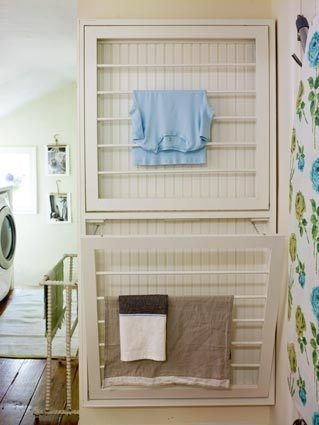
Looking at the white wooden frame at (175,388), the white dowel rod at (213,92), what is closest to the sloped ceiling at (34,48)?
the white dowel rod at (213,92)

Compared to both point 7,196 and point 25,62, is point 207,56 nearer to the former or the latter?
point 25,62

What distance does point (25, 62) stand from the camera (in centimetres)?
347

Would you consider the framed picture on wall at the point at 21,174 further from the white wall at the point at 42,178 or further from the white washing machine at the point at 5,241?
the white washing machine at the point at 5,241

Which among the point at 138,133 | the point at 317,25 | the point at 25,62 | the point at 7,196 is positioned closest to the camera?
the point at 317,25

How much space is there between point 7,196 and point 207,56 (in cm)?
314

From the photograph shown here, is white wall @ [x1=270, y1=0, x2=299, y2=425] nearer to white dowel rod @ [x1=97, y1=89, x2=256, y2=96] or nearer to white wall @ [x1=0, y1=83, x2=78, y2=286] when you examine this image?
white dowel rod @ [x1=97, y1=89, x2=256, y2=96]

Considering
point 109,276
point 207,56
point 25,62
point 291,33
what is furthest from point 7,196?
point 291,33

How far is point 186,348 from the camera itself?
1951 millimetres

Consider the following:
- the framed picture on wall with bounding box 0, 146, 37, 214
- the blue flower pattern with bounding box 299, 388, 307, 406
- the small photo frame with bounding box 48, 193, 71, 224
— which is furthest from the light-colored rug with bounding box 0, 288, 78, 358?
the blue flower pattern with bounding box 299, 388, 307, 406

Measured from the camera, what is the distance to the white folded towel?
74.4 inches

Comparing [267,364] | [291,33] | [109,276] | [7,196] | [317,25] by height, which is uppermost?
[291,33]

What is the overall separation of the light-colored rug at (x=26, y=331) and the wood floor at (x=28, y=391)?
0.45 feet

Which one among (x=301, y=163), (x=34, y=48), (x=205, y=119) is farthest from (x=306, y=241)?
(x=34, y=48)

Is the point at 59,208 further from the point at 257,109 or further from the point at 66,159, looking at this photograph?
the point at 257,109
